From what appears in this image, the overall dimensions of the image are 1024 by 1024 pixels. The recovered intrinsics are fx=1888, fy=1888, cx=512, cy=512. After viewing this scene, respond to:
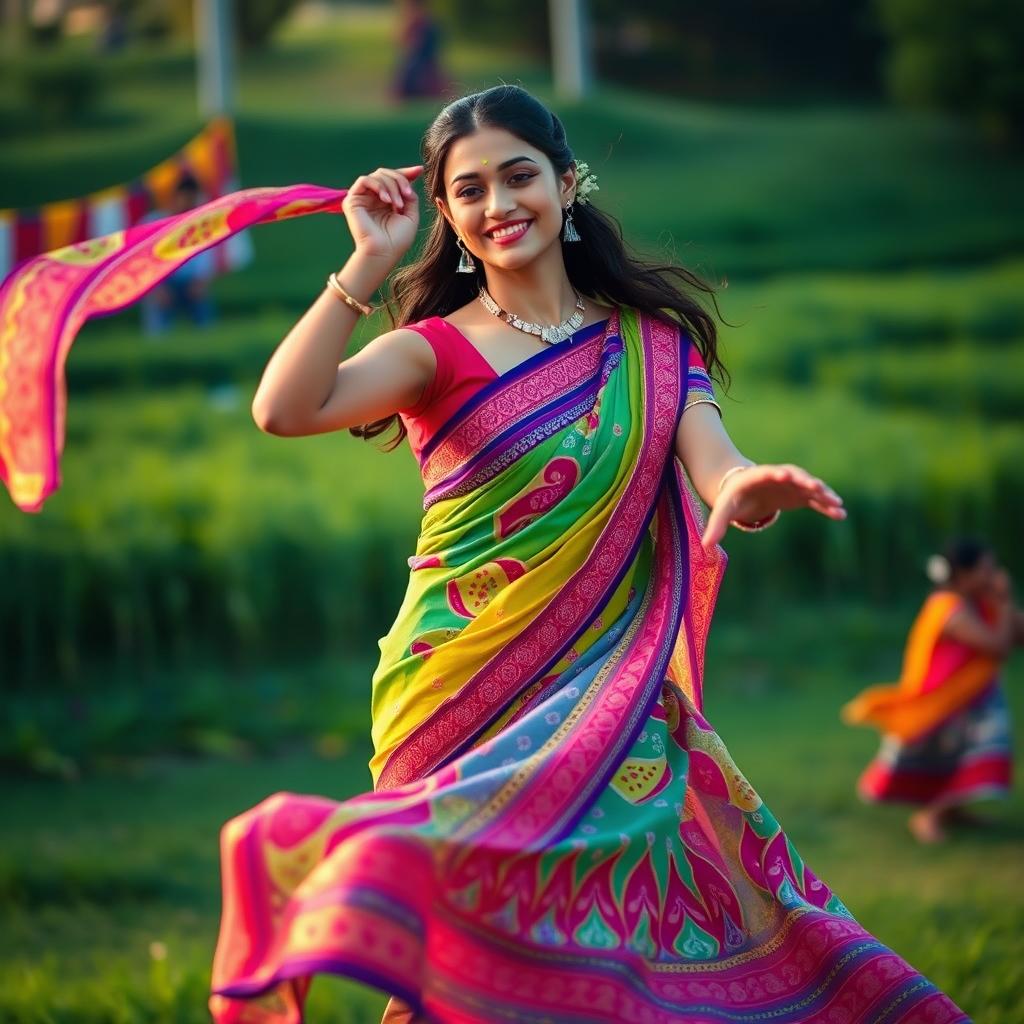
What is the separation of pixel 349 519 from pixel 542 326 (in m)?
5.66

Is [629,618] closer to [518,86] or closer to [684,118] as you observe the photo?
Result: [518,86]

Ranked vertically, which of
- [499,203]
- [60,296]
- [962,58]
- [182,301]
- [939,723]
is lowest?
[939,723]

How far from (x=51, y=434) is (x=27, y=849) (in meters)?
3.53

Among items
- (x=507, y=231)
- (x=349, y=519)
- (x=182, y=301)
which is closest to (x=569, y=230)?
(x=507, y=231)

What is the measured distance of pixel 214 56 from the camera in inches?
413

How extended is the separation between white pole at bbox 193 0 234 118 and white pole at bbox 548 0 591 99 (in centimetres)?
188

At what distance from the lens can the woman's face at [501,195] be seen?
2781 mm

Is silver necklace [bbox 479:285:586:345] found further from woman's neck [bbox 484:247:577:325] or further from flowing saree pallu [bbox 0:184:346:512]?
flowing saree pallu [bbox 0:184:346:512]

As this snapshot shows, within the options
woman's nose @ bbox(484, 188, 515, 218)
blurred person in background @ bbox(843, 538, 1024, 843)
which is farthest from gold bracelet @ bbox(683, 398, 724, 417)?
blurred person in background @ bbox(843, 538, 1024, 843)

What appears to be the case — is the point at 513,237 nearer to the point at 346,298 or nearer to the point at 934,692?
the point at 346,298

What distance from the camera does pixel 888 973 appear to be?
267 cm

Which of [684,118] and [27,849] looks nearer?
[27,849]

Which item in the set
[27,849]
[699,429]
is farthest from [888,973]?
[27,849]

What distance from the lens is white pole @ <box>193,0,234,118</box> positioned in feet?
34.0
